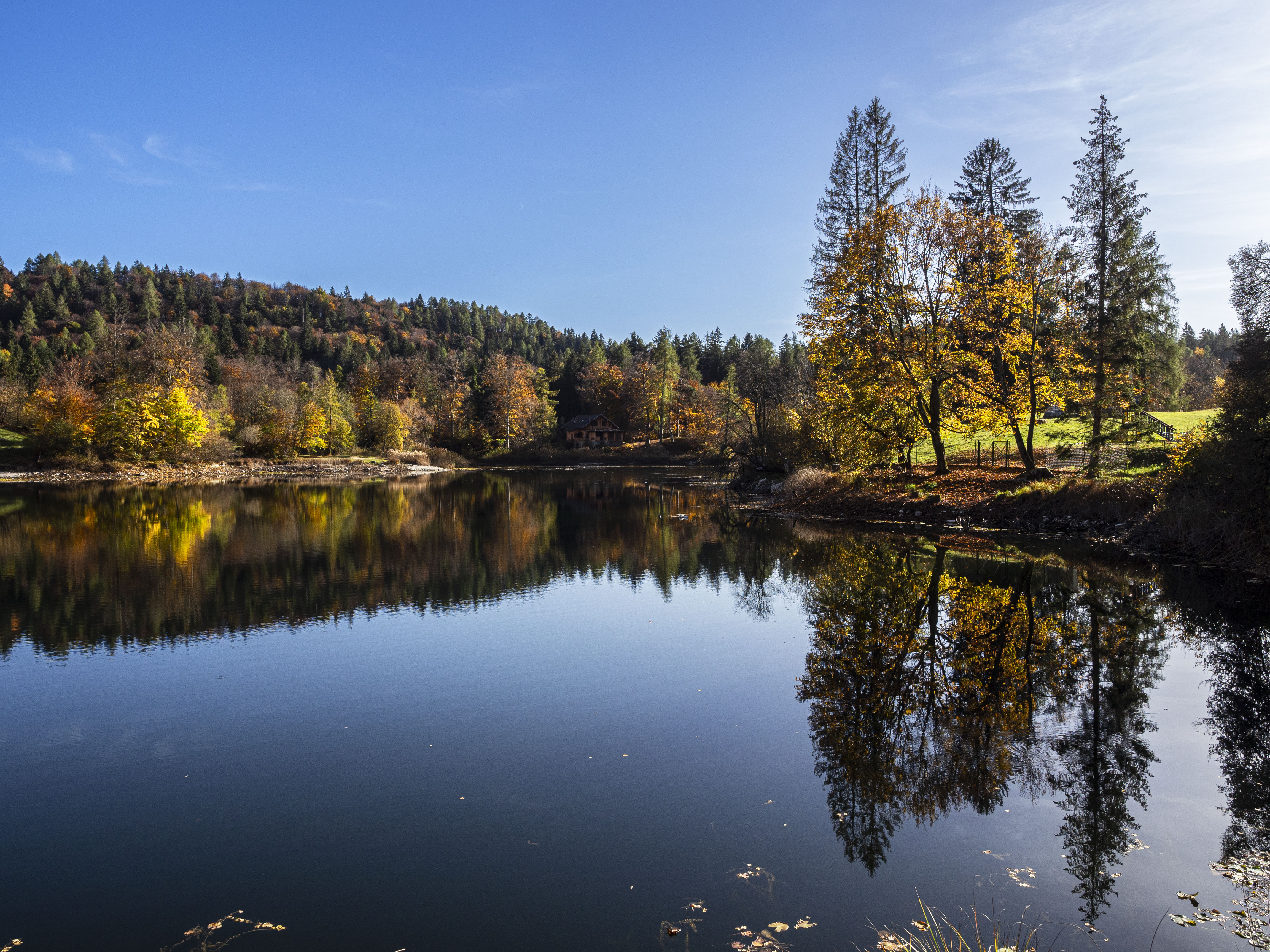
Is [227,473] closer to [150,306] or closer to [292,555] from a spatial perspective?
[292,555]

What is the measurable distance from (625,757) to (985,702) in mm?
4795

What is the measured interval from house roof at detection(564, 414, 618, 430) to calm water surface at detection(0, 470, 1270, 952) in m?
89.1

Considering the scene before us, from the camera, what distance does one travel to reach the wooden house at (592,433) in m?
107

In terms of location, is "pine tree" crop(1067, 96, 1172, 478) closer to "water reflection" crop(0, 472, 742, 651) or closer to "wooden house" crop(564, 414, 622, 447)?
"water reflection" crop(0, 472, 742, 651)

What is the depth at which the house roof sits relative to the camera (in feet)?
351

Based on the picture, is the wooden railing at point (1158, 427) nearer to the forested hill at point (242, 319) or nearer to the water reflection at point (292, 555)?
the water reflection at point (292, 555)

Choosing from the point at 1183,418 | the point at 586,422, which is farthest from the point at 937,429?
the point at 586,422

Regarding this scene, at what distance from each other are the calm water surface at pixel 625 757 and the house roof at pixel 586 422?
89077mm

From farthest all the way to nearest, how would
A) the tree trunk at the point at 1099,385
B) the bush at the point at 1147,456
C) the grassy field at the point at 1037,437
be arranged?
1. the grassy field at the point at 1037,437
2. the tree trunk at the point at 1099,385
3. the bush at the point at 1147,456

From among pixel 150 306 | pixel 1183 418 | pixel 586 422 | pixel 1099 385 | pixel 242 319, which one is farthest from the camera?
pixel 242 319

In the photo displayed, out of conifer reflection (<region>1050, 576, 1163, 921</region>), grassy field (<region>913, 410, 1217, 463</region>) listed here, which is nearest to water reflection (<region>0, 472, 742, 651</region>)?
conifer reflection (<region>1050, 576, 1163, 921</region>)

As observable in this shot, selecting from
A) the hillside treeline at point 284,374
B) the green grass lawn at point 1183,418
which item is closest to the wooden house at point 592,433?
the hillside treeline at point 284,374

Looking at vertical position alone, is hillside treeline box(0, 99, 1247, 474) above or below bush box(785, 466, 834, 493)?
above

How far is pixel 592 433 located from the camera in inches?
4252
